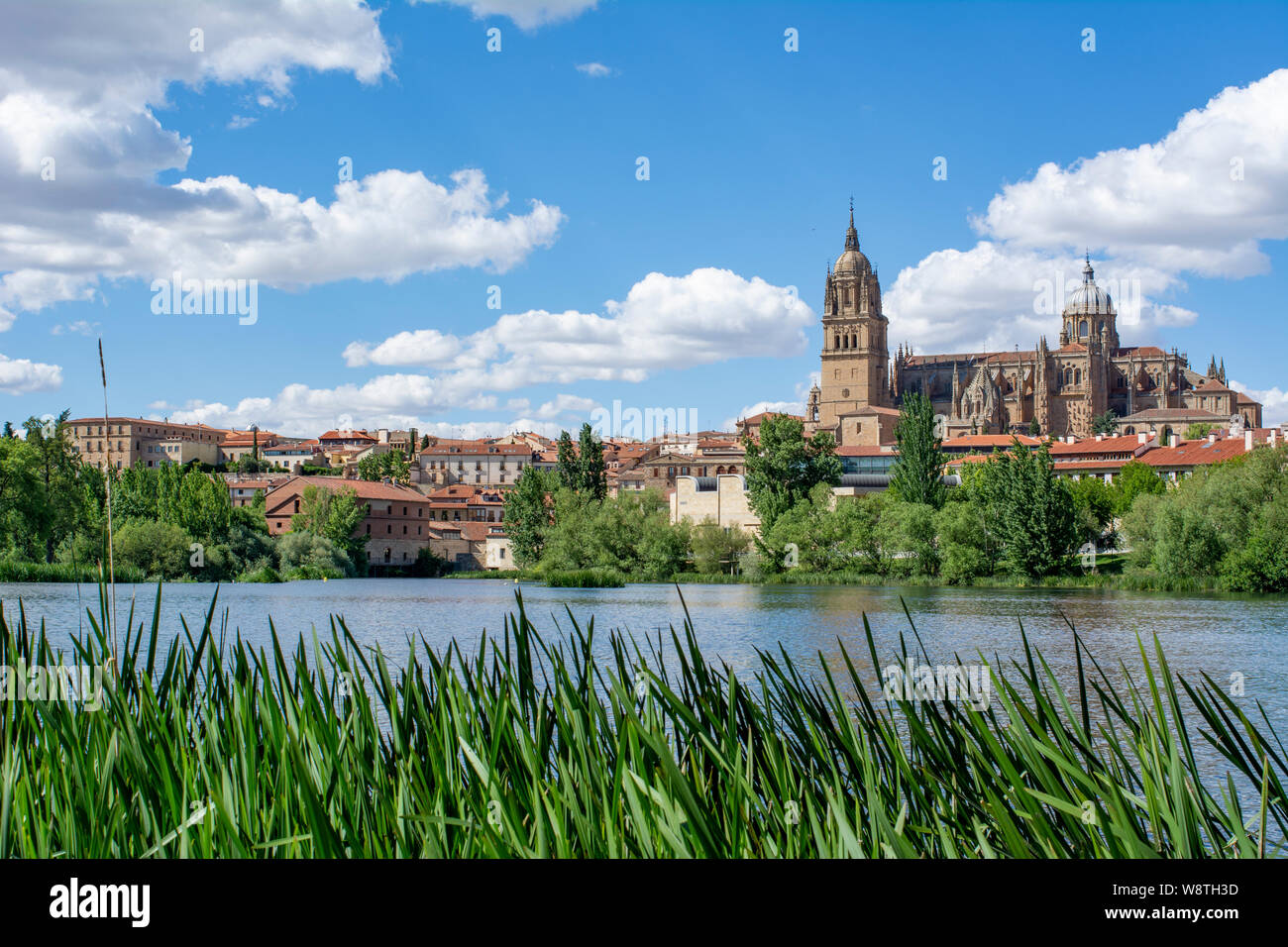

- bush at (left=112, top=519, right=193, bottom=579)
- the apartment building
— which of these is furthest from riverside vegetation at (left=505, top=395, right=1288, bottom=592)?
the apartment building

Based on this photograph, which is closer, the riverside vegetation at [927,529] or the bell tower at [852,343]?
the riverside vegetation at [927,529]

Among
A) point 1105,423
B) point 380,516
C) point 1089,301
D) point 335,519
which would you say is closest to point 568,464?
point 335,519

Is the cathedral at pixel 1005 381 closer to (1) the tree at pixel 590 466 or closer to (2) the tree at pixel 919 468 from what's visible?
(1) the tree at pixel 590 466

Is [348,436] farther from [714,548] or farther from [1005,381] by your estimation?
[714,548]

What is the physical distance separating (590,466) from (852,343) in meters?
68.5

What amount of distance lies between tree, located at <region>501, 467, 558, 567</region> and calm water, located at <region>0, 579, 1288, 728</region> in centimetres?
1371

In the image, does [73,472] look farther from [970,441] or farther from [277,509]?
[970,441]

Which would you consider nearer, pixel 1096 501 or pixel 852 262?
pixel 1096 501

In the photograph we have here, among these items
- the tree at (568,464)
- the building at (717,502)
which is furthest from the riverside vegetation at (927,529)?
the building at (717,502)

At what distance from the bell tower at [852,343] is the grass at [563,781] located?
118890 mm

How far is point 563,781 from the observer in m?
3.83

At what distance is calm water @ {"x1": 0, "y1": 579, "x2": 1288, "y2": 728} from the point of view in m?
19.9

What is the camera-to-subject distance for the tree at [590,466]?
6303cm
